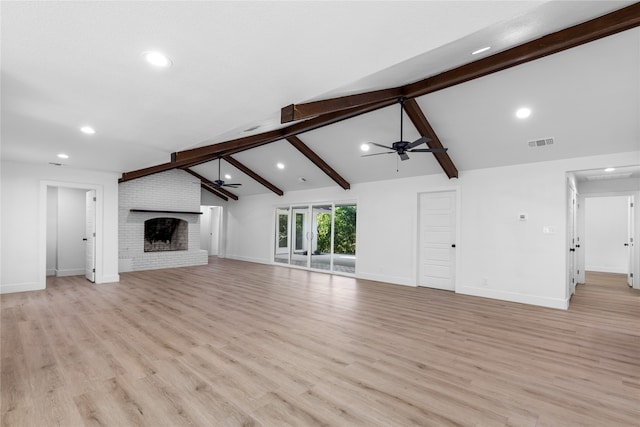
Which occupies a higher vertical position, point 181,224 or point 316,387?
point 181,224

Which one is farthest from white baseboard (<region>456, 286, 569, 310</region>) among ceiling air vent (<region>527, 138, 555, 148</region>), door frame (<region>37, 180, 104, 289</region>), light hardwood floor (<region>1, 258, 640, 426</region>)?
door frame (<region>37, 180, 104, 289</region>)

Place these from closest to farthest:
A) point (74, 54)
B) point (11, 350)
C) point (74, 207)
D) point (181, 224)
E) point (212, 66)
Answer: point (74, 54)
point (212, 66)
point (11, 350)
point (74, 207)
point (181, 224)

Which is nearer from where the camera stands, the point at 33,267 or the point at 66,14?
the point at 66,14

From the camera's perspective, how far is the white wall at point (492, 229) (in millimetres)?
5285

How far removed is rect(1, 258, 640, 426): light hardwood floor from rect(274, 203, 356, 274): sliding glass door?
13.6ft

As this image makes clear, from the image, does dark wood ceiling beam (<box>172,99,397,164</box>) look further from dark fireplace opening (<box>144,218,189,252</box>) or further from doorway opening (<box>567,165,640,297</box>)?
doorway opening (<box>567,165,640,297</box>)

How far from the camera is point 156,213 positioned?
945 cm

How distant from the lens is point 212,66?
7.57ft

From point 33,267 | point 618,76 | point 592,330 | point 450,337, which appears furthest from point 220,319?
point 618,76

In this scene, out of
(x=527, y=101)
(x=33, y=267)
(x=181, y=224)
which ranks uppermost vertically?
(x=527, y=101)

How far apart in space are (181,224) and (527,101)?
9744 mm

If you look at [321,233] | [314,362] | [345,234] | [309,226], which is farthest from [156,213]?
[314,362]

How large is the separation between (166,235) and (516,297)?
31.8 ft

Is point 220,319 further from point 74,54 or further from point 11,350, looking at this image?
point 74,54
